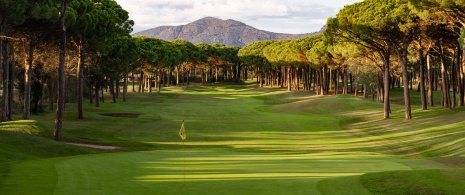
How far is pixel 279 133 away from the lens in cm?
4403

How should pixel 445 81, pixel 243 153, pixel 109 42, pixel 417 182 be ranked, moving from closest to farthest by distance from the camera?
pixel 417 182 < pixel 243 153 < pixel 445 81 < pixel 109 42

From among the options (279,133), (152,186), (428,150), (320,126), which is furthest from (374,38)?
(152,186)

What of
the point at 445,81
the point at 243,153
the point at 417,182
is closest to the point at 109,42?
the point at 243,153

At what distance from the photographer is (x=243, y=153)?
28.9 metres

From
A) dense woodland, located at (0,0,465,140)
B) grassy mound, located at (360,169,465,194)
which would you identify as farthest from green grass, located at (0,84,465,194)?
dense woodland, located at (0,0,465,140)

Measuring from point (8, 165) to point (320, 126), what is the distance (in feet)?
119

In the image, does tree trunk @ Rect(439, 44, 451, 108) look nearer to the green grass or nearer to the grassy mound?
the green grass

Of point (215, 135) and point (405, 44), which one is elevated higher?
point (405, 44)

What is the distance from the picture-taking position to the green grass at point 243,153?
580 inches

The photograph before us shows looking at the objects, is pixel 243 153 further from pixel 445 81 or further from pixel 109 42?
pixel 445 81

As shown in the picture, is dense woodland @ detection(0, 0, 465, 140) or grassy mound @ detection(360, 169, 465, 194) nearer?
grassy mound @ detection(360, 169, 465, 194)

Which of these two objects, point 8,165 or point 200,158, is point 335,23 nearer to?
point 200,158

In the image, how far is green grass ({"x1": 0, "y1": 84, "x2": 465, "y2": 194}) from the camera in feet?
48.3

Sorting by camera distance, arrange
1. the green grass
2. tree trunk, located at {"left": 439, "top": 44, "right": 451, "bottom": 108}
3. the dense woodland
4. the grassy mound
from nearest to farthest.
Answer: the grassy mound
the green grass
the dense woodland
tree trunk, located at {"left": 439, "top": 44, "right": 451, "bottom": 108}
